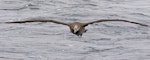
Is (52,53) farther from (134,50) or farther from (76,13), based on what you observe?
(76,13)

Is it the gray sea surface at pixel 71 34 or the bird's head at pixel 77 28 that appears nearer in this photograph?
the bird's head at pixel 77 28

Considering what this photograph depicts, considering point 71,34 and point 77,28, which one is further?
point 71,34

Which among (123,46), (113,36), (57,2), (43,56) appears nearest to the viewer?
(43,56)

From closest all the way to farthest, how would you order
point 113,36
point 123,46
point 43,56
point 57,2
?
1. point 43,56
2. point 123,46
3. point 113,36
4. point 57,2

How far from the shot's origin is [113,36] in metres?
19.4

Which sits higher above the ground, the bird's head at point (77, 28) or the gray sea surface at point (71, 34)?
the bird's head at point (77, 28)

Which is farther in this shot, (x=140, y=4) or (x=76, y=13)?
(x=140, y=4)

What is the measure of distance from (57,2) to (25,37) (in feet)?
21.5

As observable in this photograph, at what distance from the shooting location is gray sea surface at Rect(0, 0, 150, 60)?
679 inches

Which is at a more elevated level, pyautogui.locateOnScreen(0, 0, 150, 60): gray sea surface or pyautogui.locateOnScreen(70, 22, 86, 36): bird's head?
pyautogui.locateOnScreen(70, 22, 86, 36): bird's head

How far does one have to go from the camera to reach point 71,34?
1964cm

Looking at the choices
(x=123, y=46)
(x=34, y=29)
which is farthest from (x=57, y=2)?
(x=123, y=46)

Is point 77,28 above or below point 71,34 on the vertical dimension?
above

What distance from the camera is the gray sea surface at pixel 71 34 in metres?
17.2
